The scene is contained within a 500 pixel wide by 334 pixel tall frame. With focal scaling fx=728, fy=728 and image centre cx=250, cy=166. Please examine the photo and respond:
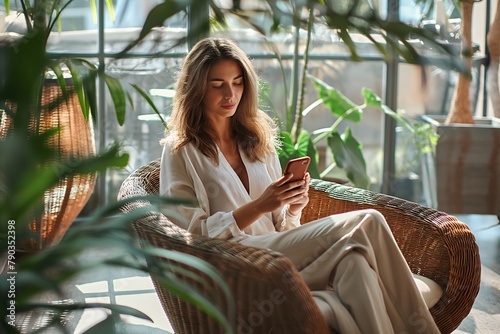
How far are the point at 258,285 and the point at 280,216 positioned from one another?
A: 0.71 m

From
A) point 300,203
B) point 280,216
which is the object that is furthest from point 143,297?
point 300,203

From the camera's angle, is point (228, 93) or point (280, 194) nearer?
point (280, 194)

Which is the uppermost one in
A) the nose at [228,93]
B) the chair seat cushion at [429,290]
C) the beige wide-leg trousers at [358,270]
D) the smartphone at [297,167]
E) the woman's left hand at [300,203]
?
the nose at [228,93]

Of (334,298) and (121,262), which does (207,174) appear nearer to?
(334,298)

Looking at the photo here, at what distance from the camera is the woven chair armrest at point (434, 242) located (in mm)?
2152

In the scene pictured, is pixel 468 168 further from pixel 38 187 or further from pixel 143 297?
pixel 38 187

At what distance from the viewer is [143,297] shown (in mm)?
3064

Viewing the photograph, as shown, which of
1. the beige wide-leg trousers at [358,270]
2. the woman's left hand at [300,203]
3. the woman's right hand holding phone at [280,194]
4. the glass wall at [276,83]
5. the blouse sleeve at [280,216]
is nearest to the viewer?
the beige wide-leg trousers at [358,270]

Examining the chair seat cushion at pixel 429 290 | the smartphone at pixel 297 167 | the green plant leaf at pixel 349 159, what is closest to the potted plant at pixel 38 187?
the smartphone at pixel 297 167

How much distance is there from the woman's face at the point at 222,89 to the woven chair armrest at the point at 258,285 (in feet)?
1.95

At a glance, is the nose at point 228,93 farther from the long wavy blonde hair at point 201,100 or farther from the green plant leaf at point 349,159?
the green plant leaf at point 349,159

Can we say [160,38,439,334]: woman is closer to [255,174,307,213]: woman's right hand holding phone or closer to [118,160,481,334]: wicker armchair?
[255,174,307,213]: woman's right hand holding phone

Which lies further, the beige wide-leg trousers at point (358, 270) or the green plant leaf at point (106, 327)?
the beige wide-leg trousers at point (358, 270)

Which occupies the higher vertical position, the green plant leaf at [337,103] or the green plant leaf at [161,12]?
the green plant leaf at [161,12]
